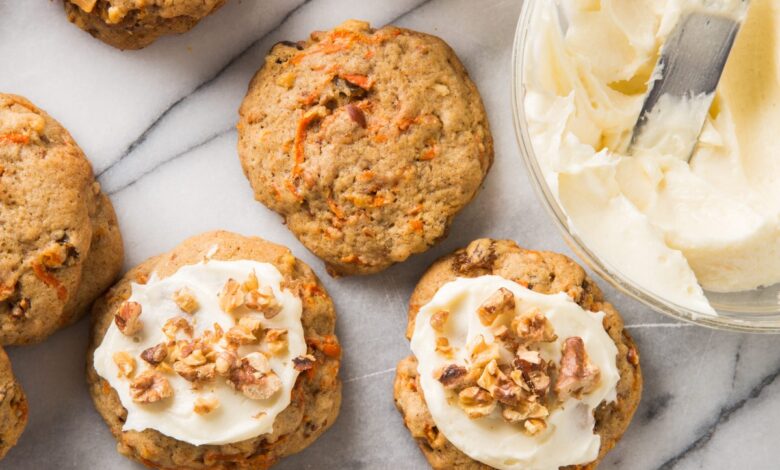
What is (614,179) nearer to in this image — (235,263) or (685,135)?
(685,135)

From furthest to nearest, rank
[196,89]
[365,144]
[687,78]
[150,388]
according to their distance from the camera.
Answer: [196,89] → [365,144] → [150,388] → [687,78]

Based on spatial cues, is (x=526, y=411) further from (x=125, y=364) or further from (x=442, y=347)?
(x=125, y=364)

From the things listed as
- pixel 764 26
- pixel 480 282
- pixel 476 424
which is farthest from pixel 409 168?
pixel 764 26

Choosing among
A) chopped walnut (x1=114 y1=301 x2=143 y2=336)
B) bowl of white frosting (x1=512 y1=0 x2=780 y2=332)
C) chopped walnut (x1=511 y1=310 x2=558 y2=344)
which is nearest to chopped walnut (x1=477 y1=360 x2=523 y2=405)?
→ chopped walnut (x1=511 y1=310 x2=558 y2=344)

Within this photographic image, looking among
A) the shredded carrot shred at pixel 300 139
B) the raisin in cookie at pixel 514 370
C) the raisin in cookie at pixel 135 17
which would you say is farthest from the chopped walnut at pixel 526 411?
the raisin in cookie at pixel 135 17

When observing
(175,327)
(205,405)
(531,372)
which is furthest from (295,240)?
(531,372)

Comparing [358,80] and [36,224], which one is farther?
[358,80]
